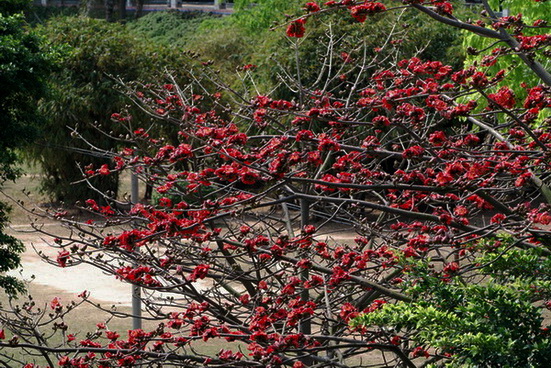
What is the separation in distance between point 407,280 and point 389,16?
564 inches

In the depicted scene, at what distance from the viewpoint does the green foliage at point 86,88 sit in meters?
16.9

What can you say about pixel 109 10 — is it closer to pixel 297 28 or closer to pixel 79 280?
pixel 79 280

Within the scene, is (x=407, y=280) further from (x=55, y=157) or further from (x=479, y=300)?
(x=55, y=157)

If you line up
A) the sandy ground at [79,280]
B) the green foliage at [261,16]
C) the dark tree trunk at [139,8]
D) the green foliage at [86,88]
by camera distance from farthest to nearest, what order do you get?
the dark tree trunk at [139,8] < the green foliage at [261,16] < the green foliage at [86,88] < the sandy ground at [79,280]

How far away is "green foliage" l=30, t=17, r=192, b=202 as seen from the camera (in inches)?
666

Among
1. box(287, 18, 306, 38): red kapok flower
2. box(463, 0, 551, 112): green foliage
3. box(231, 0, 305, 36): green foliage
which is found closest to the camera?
box(287, 18, 306, 38): red kapok flower

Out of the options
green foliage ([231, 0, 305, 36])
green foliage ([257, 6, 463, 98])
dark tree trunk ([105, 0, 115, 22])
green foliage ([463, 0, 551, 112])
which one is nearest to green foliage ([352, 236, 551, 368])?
green foliage ([463, 0, 551, 112])

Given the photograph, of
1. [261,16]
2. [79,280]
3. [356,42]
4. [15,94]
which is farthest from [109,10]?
[15,94]

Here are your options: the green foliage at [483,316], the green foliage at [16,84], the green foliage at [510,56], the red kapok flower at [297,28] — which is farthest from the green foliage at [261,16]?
the red kapok flower at [297,28]

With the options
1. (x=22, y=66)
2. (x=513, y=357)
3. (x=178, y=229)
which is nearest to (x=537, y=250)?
(x=513, y=357)

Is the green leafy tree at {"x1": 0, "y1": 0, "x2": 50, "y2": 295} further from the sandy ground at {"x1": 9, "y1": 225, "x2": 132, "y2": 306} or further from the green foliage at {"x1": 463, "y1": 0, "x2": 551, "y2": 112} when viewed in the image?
the green foliage at {"x1": 463, "y1": 0, "x2": 551, "y2": 112}

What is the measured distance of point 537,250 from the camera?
354cm

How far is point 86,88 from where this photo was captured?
17.0 m

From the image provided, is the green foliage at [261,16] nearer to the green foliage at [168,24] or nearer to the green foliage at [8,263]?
the green foliage at [168,24]
